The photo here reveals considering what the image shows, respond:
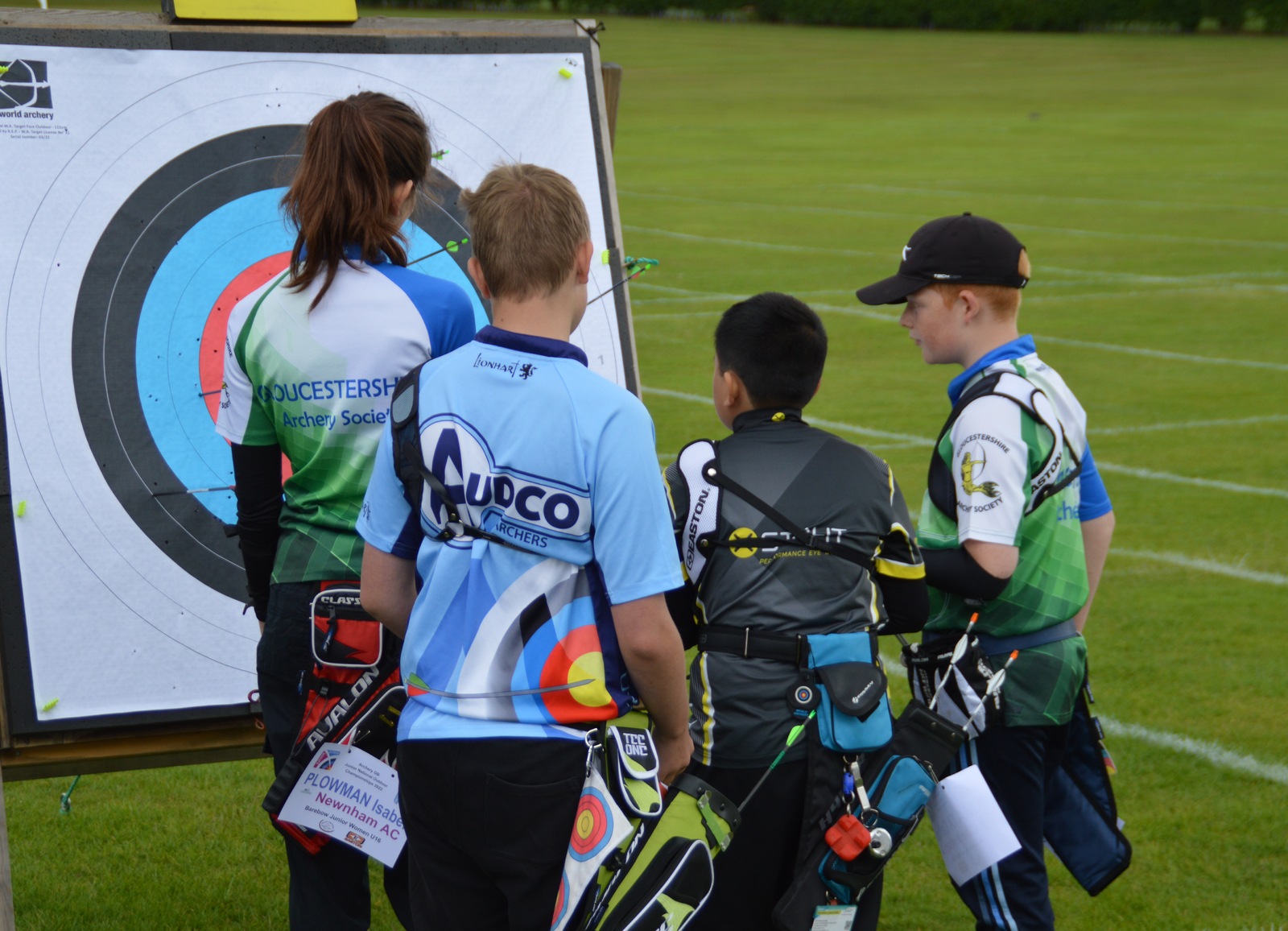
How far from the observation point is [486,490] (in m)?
1.90

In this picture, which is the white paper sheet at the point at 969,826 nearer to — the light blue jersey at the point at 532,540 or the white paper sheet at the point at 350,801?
the light blue jersey at the point at 532,540

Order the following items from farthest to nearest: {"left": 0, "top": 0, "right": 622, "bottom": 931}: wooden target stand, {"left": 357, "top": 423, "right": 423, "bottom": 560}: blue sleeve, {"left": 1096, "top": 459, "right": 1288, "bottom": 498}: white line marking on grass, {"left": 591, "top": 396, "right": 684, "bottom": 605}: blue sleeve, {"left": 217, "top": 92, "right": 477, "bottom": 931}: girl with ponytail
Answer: {"left": 1096, "top": 459, "right": 1288, "bottom": 498}: white line marking on grass < {"left": 0, "top": 0, "right": 622, "bottom": 931}: wooden target stand < {"left": 217, "top": 92, "right": 477, "bottom": 931}: girl with ponytail < {"left": 357, "top": 423, "right": 423, "bottom": 560}: blue sleeve < {"left": 591, "top": 396, "right": 684, "bottom": 605}: blue sleeve

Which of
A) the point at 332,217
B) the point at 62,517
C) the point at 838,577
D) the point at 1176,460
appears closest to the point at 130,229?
the point at 62,517

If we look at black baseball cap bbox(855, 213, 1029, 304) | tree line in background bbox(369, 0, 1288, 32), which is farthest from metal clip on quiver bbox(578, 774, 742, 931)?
tree line in background bbox(369, 0, 1288, 32)

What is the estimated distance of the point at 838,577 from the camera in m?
2.28

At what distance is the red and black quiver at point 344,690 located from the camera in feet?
7.97

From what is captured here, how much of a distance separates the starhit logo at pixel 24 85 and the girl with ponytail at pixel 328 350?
98 cm

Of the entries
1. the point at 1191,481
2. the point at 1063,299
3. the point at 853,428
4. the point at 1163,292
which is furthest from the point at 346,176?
the point at 1163,292

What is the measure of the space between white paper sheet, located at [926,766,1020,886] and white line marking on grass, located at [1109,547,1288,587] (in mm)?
3792

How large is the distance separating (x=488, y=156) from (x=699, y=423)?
4.81 metres

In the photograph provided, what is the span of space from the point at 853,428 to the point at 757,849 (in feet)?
19.5

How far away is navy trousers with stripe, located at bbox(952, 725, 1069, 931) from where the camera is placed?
2.55 metres

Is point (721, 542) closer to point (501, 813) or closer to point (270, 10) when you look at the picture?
point (501, 813)

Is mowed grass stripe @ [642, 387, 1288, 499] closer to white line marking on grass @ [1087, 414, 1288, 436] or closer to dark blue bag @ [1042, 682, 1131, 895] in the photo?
white line marking on grass @ [1087, 414, 1288, 436]
